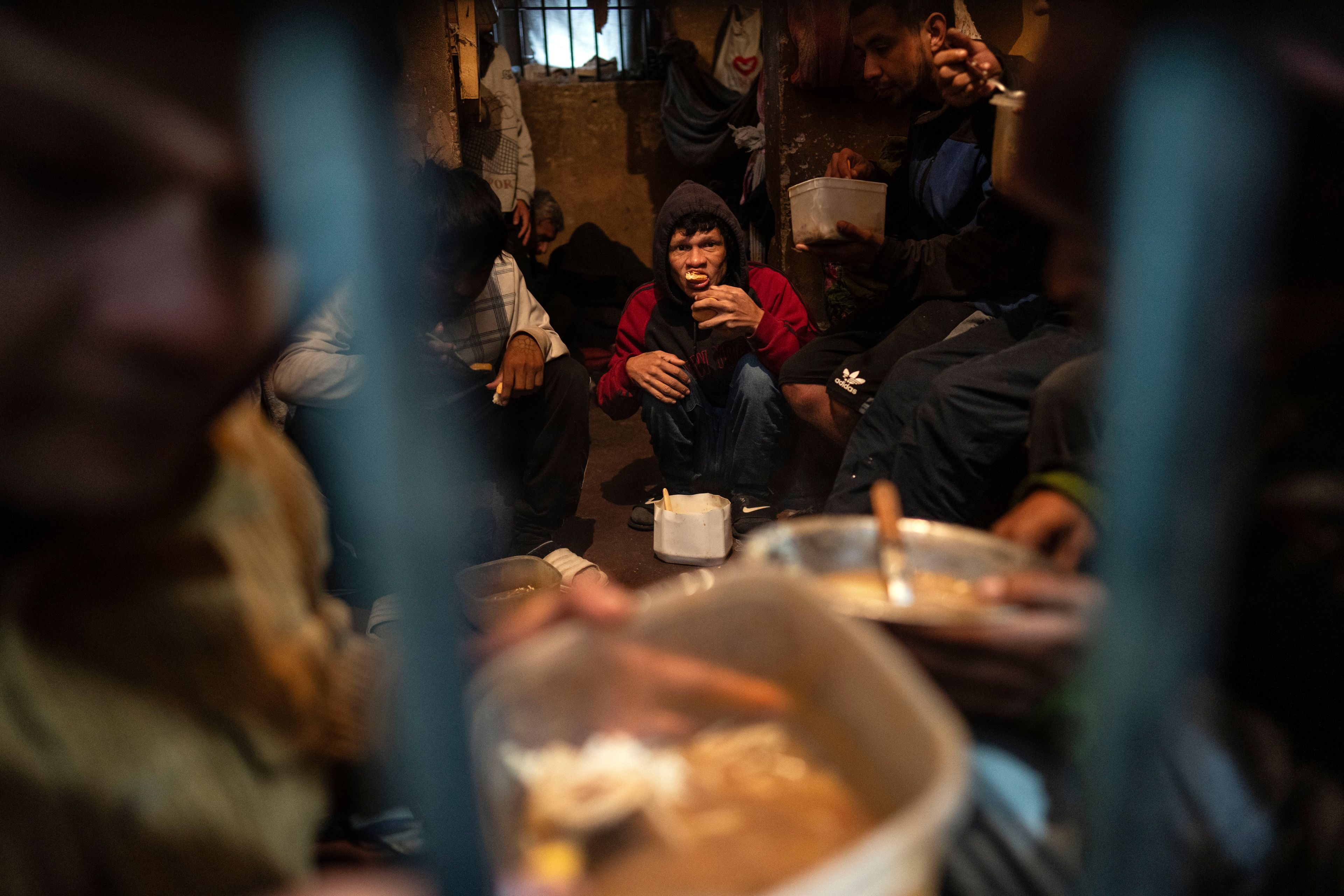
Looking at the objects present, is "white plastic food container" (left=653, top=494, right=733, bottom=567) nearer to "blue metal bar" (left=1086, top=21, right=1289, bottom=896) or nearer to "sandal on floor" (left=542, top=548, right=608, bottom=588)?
"sandal on floor" (left=542, top=548, right=608, bottom=588)

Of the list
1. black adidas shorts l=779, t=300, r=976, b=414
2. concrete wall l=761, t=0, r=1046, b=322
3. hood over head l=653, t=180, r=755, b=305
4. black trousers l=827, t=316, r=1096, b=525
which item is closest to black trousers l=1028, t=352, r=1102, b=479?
black trousers l=827, t=316, r=1096, b=525

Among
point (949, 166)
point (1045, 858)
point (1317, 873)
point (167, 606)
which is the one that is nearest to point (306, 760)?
point (167, 606)

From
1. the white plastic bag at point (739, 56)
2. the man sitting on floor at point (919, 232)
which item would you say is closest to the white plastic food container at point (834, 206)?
the man sitting on floor at point (919, 232)

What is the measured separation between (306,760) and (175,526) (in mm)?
282

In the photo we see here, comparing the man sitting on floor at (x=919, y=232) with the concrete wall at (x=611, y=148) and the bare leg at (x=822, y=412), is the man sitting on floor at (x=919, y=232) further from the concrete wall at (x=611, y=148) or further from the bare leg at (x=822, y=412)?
the concrete wall at (x=611, y=148)

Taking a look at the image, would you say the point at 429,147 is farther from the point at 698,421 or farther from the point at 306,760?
the point at 306,760

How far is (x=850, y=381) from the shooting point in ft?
7.03

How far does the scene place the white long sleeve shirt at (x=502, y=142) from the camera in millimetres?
3580

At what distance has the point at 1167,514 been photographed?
76 cm

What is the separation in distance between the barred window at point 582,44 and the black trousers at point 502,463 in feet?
16.7

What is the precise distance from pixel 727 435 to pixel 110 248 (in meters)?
2.62

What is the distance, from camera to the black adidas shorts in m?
1.98

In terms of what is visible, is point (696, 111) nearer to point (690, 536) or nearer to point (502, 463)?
point (690, 536)

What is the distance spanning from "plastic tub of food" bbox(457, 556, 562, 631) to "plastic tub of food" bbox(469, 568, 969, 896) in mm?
292
